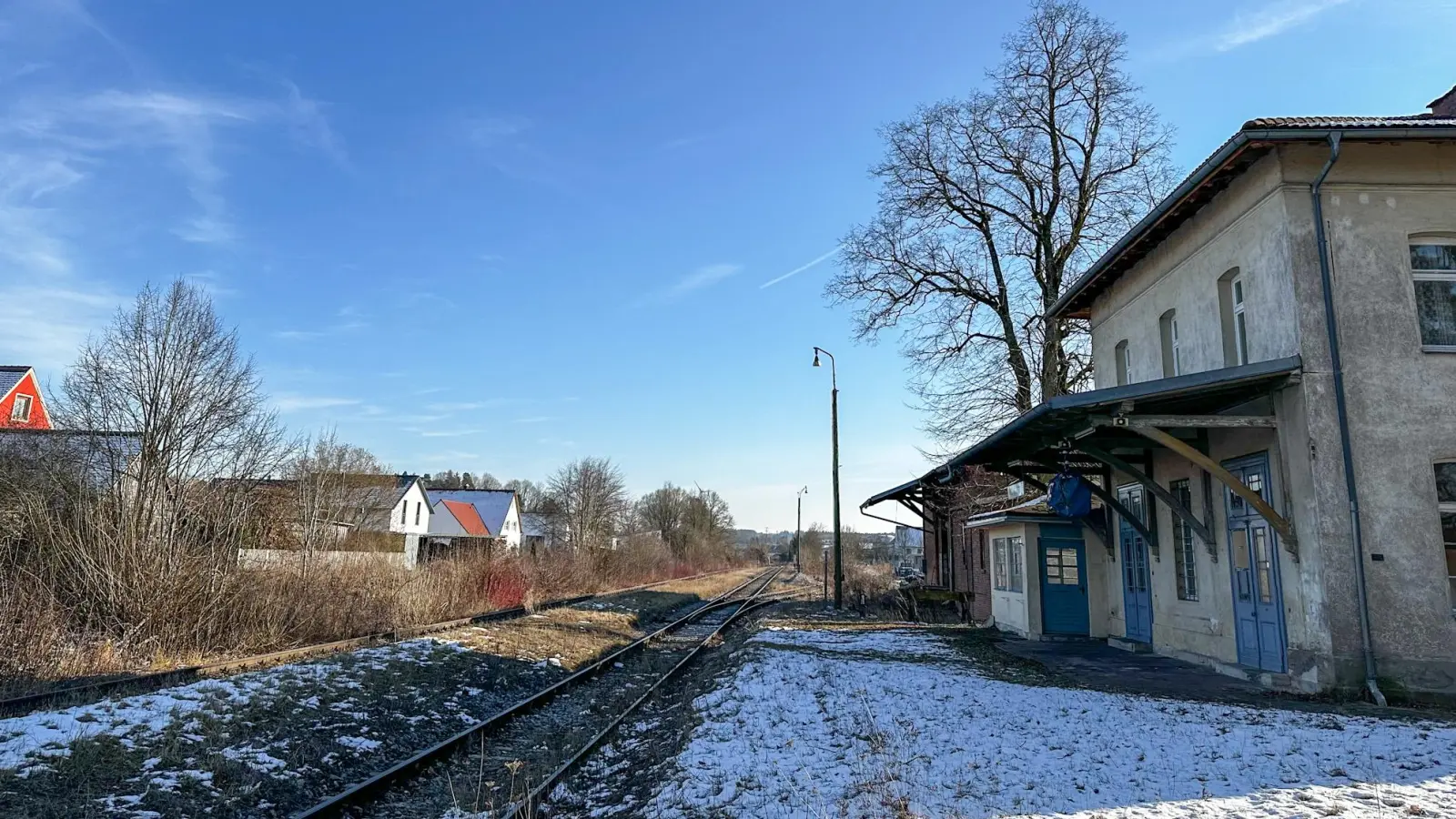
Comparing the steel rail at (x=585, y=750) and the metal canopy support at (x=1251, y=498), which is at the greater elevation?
the metal canopy support at (x=1251, y=498)

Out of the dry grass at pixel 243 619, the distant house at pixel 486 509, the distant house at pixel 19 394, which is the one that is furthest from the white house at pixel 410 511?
the dry grass at pixel 243 619

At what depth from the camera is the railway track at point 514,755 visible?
7.39 metres

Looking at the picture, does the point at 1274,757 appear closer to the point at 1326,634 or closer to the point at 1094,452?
the point at 1326,634

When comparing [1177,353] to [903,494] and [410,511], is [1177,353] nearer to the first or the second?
[903,494]

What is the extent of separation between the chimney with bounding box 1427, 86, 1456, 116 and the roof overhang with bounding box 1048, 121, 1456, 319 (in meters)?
4.24

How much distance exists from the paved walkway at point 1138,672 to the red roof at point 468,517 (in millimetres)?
54931

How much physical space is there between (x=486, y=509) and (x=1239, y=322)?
62.9 m

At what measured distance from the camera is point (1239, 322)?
472 inches

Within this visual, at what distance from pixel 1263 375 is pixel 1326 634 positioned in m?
2.90

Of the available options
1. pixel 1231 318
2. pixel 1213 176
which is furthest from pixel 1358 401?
pixel 1213 176

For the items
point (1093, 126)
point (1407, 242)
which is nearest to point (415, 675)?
point (1407, 242)

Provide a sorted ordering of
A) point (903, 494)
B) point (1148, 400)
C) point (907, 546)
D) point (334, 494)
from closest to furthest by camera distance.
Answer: point (1148, 400)
point (903, 494)
point (334, 494)
point (907, 546)

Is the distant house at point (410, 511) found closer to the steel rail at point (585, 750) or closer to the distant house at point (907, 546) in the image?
the steel rail at point (585, 750)

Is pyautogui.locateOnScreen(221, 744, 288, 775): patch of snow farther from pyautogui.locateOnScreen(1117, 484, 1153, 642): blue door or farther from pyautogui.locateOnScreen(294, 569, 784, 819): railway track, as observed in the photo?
pyautogui.locateOnScreen(1117, 484, 1153, 642): blue door
